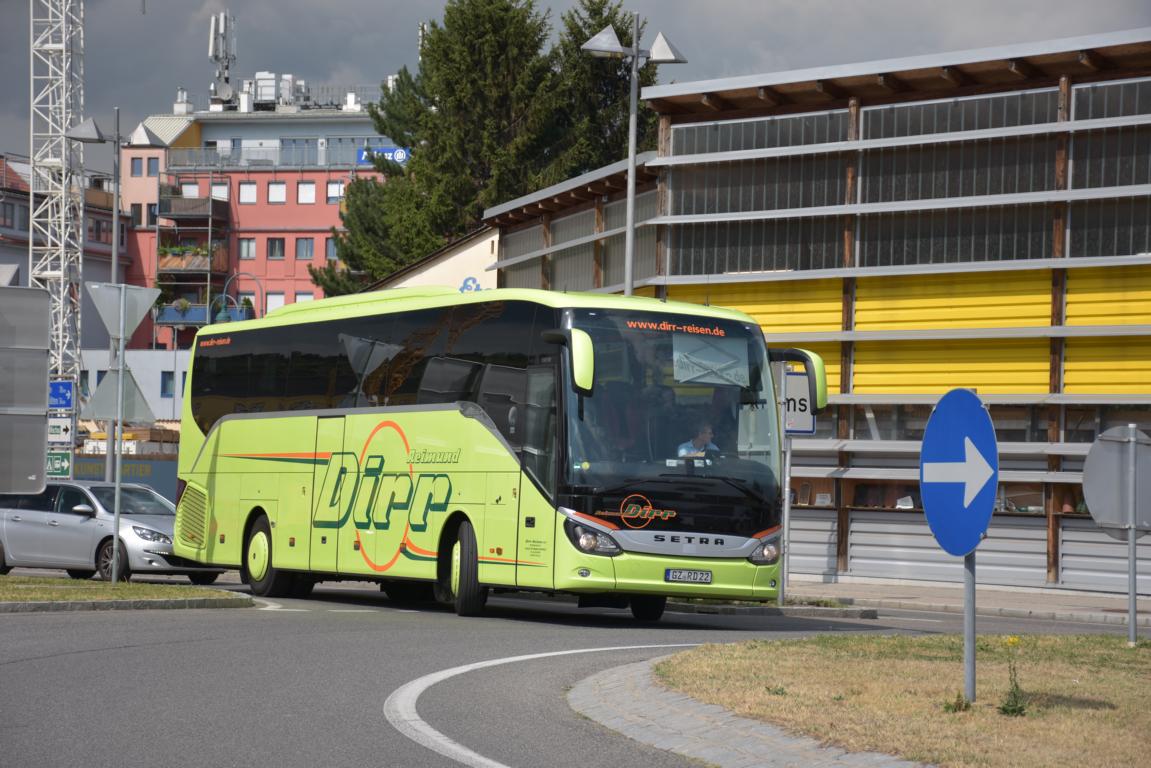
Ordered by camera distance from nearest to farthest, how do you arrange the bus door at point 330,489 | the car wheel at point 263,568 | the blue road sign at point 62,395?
1. the bus door at point 330,489
2. the car wheel at point 263,568
3. the blue road sign at point 62,395

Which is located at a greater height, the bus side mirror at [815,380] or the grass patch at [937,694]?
the bus side mirror at [815,380]

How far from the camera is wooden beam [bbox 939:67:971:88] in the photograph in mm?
33719

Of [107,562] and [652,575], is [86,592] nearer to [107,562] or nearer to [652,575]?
[107,562]

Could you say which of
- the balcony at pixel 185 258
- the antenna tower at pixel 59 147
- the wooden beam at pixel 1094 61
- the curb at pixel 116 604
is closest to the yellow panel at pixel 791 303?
the wooden beam at pixel 1094 61

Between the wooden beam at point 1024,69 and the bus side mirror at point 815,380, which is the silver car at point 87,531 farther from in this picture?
the wooden beam at point 1024,69

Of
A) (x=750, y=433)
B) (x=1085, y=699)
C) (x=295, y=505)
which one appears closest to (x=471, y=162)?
(x=295, y=505)

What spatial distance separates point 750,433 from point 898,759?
10.3 m

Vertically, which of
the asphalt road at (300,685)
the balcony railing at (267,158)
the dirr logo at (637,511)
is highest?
the balcony railing at (267,158)

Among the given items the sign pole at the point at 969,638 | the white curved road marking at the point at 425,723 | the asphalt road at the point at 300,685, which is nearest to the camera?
the white curved road marking at the point at 425,723

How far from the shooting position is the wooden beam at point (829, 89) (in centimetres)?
3512

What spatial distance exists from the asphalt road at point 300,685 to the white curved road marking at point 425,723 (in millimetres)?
52

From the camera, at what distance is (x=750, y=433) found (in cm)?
1866

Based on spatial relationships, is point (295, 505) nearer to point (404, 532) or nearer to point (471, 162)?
point (404, 532)

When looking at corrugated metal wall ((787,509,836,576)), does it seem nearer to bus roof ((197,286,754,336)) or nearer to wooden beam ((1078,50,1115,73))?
wooden beam ((1078,50,1115,73))
